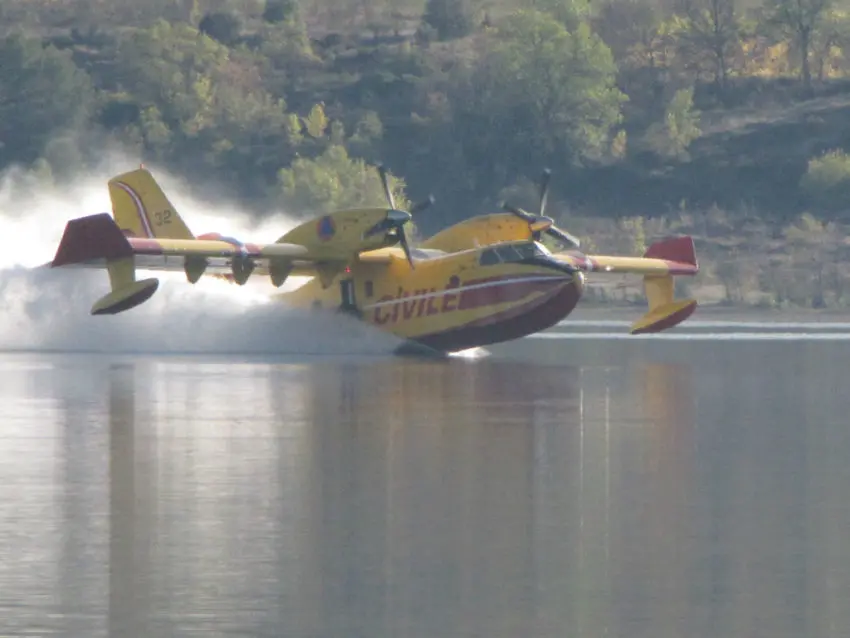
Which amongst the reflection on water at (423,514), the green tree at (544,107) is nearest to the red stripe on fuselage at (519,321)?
the reflection on water at (423,514)

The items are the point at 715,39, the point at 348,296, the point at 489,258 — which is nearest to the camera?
the point at 489,258

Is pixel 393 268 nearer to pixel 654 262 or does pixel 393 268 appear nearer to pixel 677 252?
pixel 654 262

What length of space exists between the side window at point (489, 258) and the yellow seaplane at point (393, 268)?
0.08 feet

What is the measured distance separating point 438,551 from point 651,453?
26.7 feet

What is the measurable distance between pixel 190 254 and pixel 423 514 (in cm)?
2840

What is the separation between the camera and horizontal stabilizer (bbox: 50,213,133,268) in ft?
149

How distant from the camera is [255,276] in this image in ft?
193

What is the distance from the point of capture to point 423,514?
780 inches

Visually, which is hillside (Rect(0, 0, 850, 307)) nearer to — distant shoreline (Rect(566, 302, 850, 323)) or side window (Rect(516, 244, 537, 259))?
distant shoreline (Rect(566, 302, 850, 323))

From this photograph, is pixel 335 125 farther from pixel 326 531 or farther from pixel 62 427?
pixel 326 531

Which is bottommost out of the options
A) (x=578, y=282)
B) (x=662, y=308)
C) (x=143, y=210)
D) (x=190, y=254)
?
(x=662, y=308)

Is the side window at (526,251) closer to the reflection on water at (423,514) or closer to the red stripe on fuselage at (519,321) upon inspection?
the red stripe on fuselage at (519,321)

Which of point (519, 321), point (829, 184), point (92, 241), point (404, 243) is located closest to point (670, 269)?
point (519, 321)

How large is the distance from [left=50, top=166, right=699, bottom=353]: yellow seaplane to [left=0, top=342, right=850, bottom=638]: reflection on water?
1117 cm
